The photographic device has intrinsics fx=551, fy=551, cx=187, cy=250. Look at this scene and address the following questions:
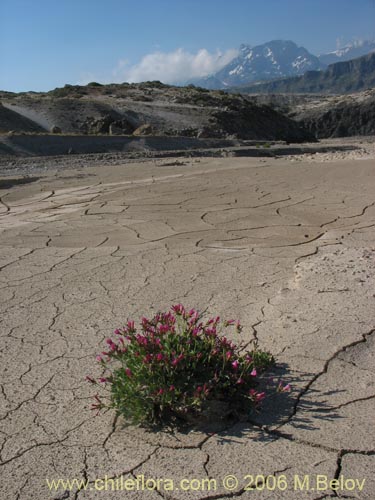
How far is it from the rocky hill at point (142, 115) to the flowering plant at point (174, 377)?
20.1 m

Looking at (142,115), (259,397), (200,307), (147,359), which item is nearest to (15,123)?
(142,115)

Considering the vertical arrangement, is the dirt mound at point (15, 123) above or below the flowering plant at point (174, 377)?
above

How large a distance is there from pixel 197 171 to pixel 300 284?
7.66 metres

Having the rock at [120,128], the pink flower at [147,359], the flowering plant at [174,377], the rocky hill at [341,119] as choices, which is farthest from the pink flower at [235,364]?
the rocky hill at [341,119]

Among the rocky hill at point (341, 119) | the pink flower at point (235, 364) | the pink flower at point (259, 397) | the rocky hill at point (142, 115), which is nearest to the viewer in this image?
the pink flower at point (259, 397)

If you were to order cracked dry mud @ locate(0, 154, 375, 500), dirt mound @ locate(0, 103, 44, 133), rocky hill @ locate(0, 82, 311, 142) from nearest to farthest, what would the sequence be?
cracked dry mud @ locate(0, 154, 375, 500)
dirt mound @ locate(0, 103, 44, 133)
rocky hill @ locate(0, 82, 311, 142)

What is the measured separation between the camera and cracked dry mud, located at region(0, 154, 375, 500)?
2143 millimetres

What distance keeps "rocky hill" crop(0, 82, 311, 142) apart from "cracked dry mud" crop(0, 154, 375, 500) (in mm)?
16050

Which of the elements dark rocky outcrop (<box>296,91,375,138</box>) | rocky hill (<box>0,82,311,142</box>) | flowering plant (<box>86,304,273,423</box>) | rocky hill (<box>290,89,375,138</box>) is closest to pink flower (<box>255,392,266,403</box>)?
flowering plant (<box>86,304,273,423</box>)

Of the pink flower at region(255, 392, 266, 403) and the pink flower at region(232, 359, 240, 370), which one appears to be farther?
the pink flower at region(232, 359, 240, 370)

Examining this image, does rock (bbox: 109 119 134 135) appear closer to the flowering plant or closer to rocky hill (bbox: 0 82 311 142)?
rocky hill (bbox: 0 82 311 142)

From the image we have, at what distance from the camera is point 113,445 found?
7.45 feet

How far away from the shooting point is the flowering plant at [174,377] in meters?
2.30

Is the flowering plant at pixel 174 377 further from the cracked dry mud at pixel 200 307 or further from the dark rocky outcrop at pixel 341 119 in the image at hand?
the dark rocky outcrop at pixel 341 119
